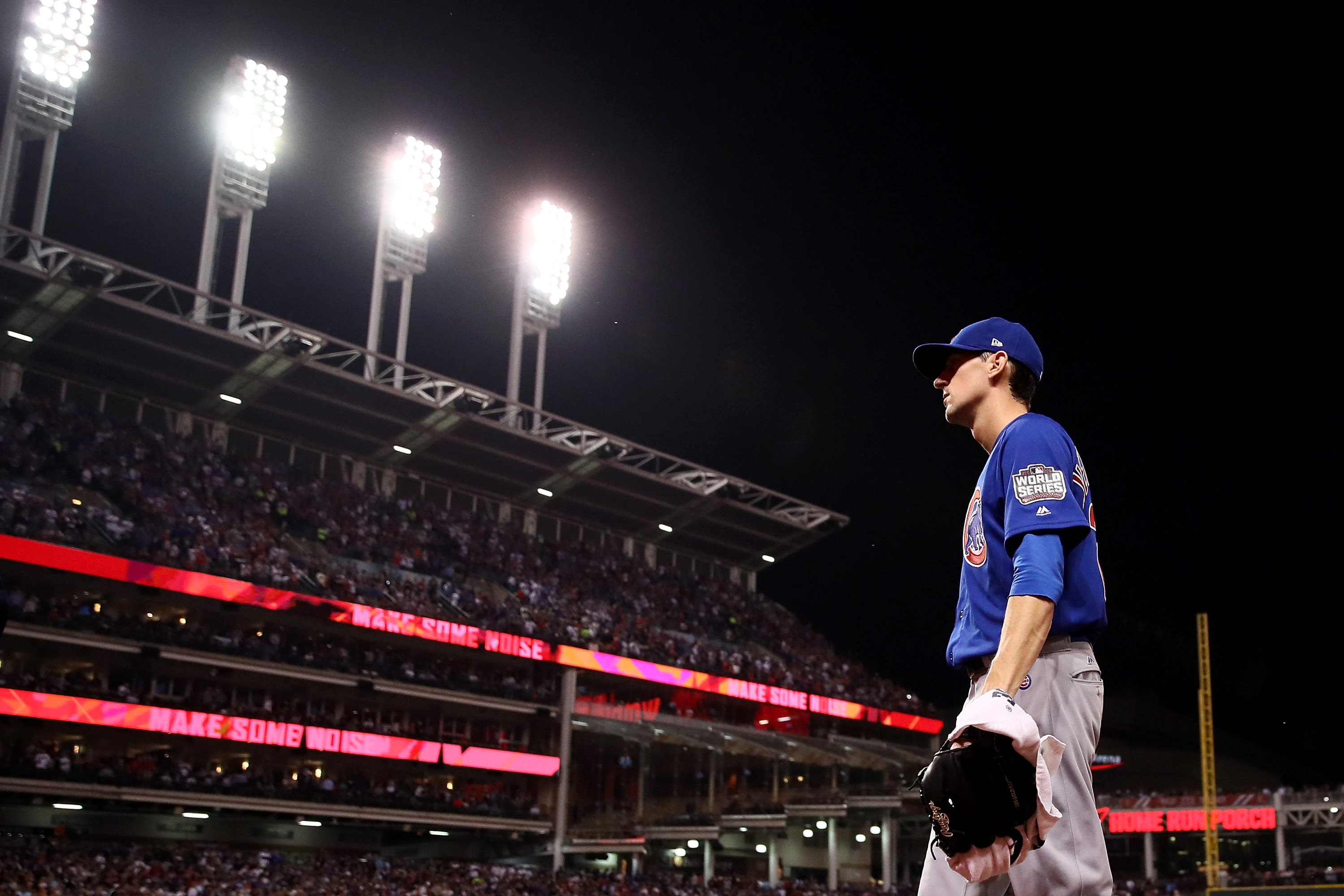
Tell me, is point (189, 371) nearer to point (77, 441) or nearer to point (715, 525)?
point (77, 441)

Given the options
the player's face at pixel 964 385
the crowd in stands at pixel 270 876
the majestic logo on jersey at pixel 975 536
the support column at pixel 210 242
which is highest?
the support column at pixel 210 242

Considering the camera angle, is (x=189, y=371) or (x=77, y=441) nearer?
(x=77, y=441)

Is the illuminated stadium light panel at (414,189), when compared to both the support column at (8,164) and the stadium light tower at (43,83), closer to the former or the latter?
the stadium light tower at (43,83)

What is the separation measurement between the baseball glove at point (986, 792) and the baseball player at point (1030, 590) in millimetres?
127

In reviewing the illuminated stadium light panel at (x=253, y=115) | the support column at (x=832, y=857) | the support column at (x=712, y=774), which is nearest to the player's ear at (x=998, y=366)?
the illuminated stadium light panel at (x=253, y=115)

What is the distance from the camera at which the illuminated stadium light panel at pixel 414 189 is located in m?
44.2

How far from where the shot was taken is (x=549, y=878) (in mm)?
36156

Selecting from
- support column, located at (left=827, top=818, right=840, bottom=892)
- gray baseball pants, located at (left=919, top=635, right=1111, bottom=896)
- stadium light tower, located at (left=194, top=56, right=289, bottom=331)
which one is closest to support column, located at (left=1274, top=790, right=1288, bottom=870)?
support column, located at (left=827, top=818, right=840, bottom=892)

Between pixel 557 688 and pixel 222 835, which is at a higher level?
pixel 557 688

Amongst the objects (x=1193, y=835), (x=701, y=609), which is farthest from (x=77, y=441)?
(x=1193, y=835)

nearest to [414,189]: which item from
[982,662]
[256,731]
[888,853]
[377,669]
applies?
[377,669]

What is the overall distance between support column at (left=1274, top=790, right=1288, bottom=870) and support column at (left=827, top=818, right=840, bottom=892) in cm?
1645

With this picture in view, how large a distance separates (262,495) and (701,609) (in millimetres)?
20052

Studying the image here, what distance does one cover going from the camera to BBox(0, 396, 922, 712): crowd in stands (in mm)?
33688
